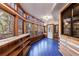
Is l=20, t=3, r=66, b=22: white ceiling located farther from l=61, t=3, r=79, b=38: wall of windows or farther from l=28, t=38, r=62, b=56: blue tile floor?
l=28, t=38, r=62, b=56: blue tile floor

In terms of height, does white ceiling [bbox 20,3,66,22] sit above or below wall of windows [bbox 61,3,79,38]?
above

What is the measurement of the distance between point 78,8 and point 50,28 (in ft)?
36.5

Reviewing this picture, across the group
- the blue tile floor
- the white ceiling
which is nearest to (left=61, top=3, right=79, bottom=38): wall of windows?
the white ceiling

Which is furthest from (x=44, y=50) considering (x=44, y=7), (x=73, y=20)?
(x=73, y=20)

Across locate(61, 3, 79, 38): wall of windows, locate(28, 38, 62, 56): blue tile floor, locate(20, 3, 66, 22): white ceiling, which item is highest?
locate(20, 3, 66, 22): white ceiling

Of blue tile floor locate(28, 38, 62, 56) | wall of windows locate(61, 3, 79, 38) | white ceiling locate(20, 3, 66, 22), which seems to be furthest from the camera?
blue tile floor locate(28, 38, 62, 56)

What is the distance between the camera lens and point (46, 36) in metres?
16.0

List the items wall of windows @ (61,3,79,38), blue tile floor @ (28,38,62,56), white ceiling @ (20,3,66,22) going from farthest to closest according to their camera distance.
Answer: blue tile floor @ (28,38,62,56) → white ceiling @ (20,3,66,22) → wall of windows @ (61,3,79,38)

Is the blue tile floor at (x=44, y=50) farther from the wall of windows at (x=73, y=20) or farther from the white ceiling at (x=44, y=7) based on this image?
the white ceiling at (x=44, y=7)

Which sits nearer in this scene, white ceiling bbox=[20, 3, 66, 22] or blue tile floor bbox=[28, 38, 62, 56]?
white ceiling bbox=[20, 3, 66, 22]

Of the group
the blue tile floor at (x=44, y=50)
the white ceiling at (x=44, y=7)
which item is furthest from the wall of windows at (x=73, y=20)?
the blue tile floor at (x=44, y=50)

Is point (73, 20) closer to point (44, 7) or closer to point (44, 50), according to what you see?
point (44, 7)

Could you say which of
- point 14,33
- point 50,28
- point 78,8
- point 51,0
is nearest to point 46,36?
point 50,28

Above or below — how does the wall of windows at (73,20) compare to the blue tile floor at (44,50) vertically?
above
